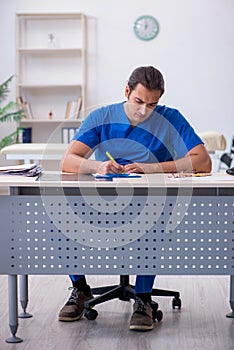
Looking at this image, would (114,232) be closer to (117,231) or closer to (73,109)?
(117,231)

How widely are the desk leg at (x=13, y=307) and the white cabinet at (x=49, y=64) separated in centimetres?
503

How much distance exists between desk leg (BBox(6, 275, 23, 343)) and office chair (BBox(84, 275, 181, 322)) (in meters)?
0.41

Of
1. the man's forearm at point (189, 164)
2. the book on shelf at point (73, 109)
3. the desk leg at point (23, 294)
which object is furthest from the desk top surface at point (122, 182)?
the book on shelf at point (73, 109)

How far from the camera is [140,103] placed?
3072 millimetres

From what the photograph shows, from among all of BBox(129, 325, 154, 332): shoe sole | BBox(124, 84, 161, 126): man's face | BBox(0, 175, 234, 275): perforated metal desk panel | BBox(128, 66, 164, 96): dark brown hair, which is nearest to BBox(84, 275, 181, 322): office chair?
BBox(129, 325, 154, 332): shoe sole

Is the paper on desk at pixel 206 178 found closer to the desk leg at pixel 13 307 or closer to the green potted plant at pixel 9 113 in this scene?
the desk leg at pixel 13 307

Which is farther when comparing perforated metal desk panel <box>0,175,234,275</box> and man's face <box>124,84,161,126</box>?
man's face <box>124,84,161,126</box>

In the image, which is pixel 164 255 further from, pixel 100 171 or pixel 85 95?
pixel 85 95

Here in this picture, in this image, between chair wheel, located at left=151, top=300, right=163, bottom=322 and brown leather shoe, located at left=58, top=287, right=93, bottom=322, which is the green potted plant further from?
chair wheel, located at left=151, top=300, right=163, bottom=322

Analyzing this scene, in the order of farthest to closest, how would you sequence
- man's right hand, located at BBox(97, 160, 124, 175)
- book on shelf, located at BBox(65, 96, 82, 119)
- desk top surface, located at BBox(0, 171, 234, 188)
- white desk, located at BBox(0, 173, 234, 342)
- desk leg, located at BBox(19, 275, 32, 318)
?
1. book on shelf, located at BBox(65, 96, 82, 119)
2. desk leg, located at BBox(19, 275, 32, 318)
3. man's right hand, located at BBox(97, 160, 124, 175)
4. white desk, located at BBox(0, 173, 234, 342)
5. desk top surface, located at BBox(0, 171, 234, 188)

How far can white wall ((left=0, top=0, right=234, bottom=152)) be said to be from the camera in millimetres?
7676

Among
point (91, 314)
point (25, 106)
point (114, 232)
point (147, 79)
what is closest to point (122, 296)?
point (91, 314)

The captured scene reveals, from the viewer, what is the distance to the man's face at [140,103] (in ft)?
9.95

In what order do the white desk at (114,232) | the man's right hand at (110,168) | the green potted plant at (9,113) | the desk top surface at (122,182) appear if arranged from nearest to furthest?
the desk top surface at (122,182), the white desk at (114,232), the man's right hand at (110,168), the green potted plant at (9,113)
